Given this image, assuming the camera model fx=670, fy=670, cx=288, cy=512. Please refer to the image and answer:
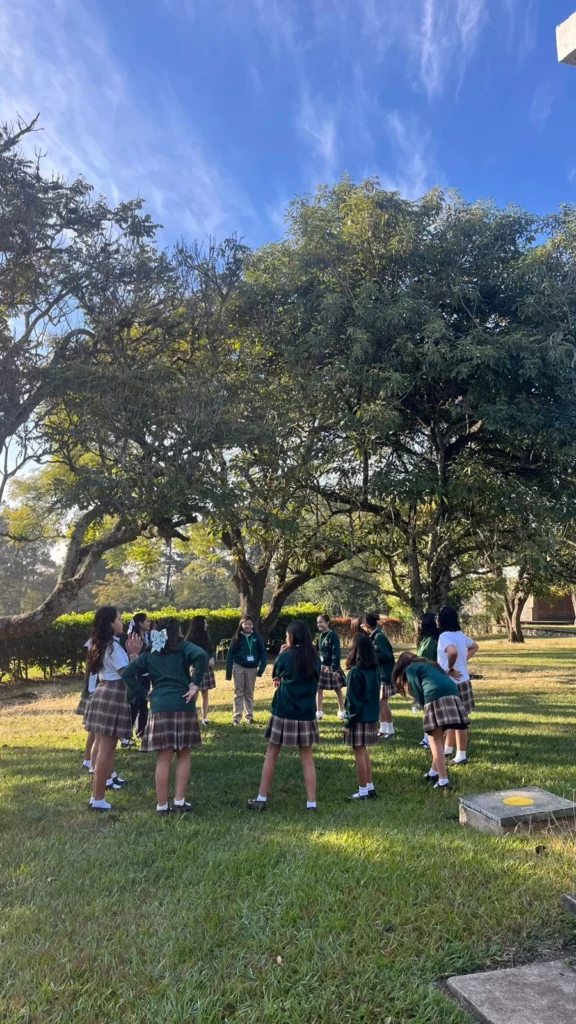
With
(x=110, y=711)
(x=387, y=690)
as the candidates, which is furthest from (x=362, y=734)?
(x=387, y=690)

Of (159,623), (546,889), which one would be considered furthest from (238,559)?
(546,889)

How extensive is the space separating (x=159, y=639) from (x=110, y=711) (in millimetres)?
830

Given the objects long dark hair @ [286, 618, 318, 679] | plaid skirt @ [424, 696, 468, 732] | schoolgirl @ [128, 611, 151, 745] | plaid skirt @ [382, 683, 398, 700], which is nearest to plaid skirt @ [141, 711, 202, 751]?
long dark hair @ [286, 618, 318, 679]

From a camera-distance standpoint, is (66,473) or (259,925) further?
(66,473)

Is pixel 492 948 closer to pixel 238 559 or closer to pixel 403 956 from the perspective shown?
pixel 403 956

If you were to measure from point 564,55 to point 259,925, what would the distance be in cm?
459

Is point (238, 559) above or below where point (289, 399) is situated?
below

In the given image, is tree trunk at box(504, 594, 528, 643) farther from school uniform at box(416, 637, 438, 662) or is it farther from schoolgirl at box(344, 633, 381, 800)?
schoolgirl at box(344, 633, 381, 800)

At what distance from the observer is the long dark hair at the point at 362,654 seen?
634 cm

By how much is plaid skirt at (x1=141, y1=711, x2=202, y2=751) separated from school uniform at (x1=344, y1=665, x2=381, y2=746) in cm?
142

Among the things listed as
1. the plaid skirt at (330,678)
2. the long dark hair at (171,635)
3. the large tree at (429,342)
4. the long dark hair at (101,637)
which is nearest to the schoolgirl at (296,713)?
the long dark hair at (171,635)

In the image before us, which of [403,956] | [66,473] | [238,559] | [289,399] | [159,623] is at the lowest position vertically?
[403,956]

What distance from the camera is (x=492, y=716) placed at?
11.0 meters

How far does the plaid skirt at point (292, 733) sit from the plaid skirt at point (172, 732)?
2.26ft
